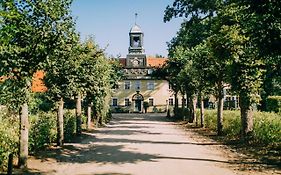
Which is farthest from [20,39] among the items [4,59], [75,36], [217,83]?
[217,83]

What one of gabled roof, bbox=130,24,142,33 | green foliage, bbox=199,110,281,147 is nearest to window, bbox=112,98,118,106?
gabled roof, bbox=130,24,142,33

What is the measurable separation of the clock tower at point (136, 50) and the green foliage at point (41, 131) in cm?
5422

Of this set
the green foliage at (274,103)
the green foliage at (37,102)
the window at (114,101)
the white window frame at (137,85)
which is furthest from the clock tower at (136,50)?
the green foliage at (274,103)

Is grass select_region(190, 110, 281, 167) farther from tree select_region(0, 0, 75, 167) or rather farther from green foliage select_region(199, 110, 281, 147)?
tree select_region(0, 0, 75, 167)

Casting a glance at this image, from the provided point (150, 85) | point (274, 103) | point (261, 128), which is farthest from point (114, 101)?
point (261, 128)

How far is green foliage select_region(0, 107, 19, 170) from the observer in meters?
13.0

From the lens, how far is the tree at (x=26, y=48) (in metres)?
13.7

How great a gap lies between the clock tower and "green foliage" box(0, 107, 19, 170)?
5960cm

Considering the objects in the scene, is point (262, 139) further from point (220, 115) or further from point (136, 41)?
point (136, 41)

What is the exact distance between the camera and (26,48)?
45.8 feet

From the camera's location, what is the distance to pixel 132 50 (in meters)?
77.4

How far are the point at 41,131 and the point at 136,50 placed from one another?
197ft

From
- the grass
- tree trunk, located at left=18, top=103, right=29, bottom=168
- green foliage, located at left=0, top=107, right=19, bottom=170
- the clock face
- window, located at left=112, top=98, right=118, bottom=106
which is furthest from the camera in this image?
window, located at left=112, top=98, right=118, bottom=106

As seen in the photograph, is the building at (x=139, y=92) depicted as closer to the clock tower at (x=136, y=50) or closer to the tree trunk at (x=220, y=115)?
the clock tower at (x=136, y=50)
